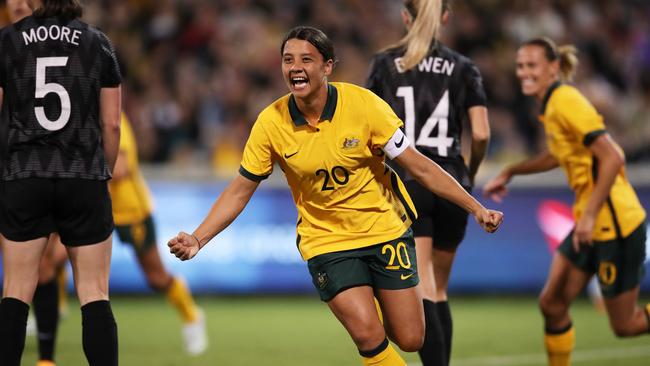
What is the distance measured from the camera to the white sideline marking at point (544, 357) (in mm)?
8141

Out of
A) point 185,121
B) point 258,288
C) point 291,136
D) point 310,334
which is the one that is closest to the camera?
point 291,136

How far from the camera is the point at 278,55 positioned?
49.2 ft

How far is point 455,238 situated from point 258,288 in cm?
620

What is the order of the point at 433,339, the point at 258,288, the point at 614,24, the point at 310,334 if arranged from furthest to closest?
the point at 614,24 < the point at 258,288 < the point at 310,334 < the point at 433,339

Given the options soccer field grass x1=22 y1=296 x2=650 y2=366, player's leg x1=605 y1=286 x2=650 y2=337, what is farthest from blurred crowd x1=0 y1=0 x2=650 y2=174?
player's leg x1=605 y1=286 x2=650 y2=337

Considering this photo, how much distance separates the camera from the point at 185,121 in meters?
14.0

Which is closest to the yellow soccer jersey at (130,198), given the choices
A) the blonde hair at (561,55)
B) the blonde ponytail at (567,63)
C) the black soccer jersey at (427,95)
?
the black soccer jersey at (427,95)

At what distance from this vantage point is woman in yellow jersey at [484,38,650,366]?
691 centimetres

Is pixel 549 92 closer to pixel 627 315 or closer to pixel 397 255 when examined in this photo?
pixel 627 315

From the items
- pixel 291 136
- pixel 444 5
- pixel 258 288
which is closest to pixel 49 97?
pixel 291 136

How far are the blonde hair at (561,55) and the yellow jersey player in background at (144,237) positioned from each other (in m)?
3.45

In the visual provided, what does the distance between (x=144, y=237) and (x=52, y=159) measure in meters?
3.45

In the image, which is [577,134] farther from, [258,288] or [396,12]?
[396,12]

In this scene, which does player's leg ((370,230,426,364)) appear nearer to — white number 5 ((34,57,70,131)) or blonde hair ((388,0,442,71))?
blonde hair ((388,0,442,71))
